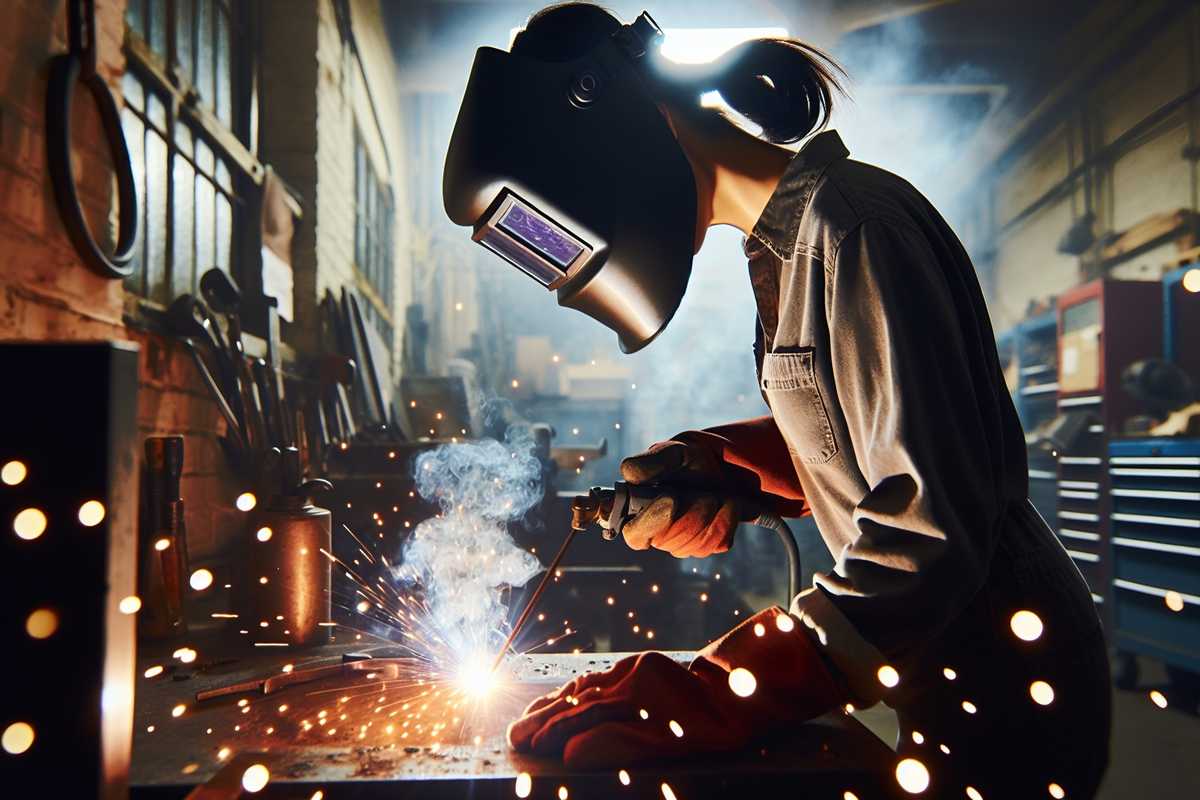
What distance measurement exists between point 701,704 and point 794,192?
0.79 m

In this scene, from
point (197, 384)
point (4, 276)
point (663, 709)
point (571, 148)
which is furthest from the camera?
point (197, 384)

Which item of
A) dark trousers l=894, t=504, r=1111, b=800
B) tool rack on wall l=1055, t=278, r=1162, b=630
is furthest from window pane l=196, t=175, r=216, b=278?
tool rack on wall l=1055, t=278, r=1162, b=630

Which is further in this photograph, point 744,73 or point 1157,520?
point 1157,520

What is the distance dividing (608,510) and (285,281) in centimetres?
341

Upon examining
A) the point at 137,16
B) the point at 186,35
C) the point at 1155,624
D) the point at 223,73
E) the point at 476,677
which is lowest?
the point at 1155,624

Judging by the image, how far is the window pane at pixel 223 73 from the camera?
3.36 metres

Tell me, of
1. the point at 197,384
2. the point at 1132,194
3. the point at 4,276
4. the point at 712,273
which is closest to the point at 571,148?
the point at 4,276

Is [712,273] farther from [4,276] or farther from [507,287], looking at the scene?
[4,276]

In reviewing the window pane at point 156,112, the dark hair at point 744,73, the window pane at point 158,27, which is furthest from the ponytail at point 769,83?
the window pane at point 158,27

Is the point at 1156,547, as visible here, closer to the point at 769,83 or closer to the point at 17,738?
the point at 769,83

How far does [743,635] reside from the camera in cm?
91

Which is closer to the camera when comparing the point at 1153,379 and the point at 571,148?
the point at 571,148

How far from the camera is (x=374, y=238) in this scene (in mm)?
6621

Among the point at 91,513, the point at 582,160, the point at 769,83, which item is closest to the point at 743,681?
the point at 91,513
